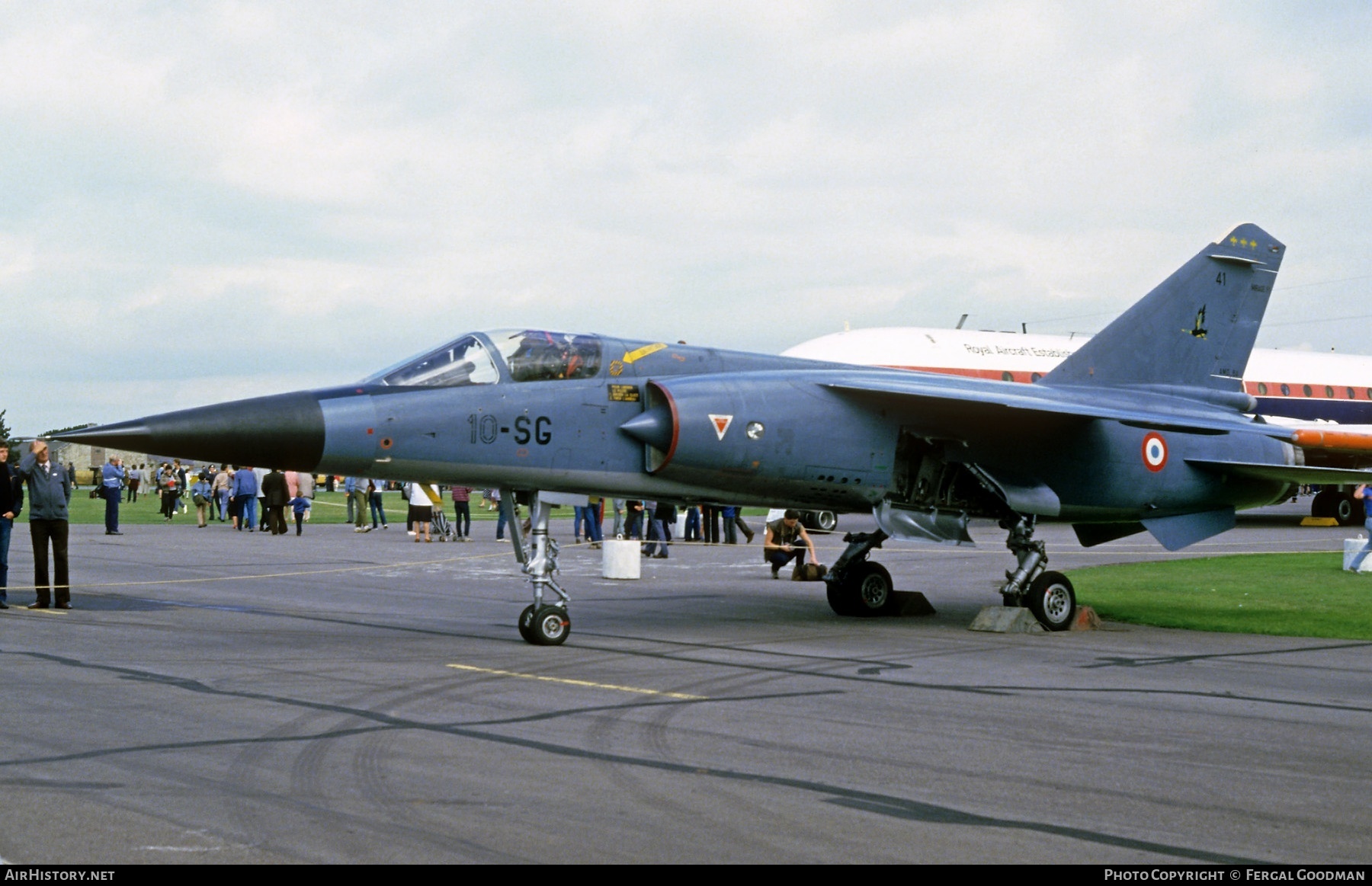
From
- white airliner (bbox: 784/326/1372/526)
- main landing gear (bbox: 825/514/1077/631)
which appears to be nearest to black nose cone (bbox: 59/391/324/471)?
main landing gear (bbox: 825/514/1077/631)

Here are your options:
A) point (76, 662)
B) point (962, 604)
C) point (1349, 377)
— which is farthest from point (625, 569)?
point (1349, 377)

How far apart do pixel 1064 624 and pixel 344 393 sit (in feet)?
27.0

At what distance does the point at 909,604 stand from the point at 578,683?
7543 millimetres

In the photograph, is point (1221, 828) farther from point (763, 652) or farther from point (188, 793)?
point (763, 652)

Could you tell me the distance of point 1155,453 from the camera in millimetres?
15859

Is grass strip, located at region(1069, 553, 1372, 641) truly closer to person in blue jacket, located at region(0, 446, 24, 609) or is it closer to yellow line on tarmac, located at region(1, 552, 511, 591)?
yellow line on tarmac, located at region(1, 552, 511, 591)

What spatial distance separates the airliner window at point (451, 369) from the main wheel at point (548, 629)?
2268 mm

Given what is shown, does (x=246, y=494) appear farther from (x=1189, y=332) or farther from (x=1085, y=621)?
Result: (x=1085, y=621)

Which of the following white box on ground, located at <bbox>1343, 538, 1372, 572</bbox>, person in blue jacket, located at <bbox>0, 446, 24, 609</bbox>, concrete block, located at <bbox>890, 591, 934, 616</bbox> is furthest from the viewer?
white box on ground, located at <bbox>1343, 538, 1372, 572</bbox>

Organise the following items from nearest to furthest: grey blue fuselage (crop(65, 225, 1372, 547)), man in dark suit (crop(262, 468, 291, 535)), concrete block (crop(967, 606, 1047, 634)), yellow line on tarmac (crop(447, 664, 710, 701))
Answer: yellow line on tarmac (crop(447, 664, 710, 701)) → grey blue fuselage (crop(65, 225, 1372, 547)) → concrete block (crop(967, 606, 1047, 634)) → man in dark suit (crop(262, 468, 291, 535))

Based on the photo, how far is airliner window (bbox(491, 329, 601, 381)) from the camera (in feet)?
42.2

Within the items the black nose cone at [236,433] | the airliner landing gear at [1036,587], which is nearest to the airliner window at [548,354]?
the black nose cone at [236,433]

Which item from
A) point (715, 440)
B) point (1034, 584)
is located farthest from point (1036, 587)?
point (715, 440)

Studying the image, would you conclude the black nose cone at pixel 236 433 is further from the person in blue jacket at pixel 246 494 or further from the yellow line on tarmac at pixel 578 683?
the person in blue jacket at pixel 246 494
